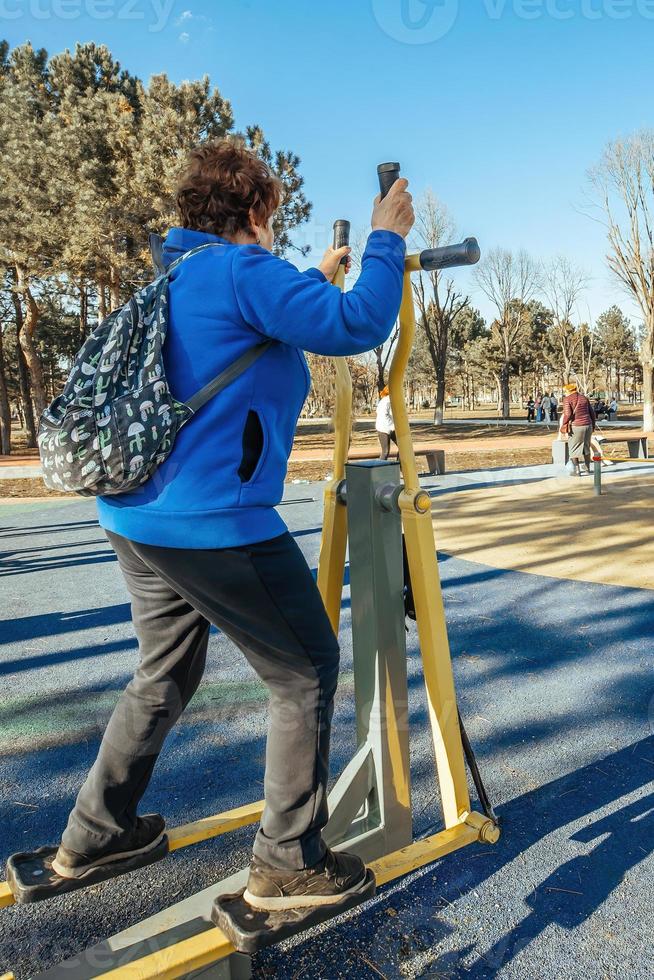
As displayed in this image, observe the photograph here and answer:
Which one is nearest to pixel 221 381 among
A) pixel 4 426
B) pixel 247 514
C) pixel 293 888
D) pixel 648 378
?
pixel 247 514

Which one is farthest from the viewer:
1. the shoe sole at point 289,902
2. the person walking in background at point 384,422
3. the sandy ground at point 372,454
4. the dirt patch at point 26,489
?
the sandy ground at point 372,454

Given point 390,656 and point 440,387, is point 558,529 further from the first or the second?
point 440,387

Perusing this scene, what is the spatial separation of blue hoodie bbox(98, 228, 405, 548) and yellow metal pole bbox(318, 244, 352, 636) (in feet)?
1.72

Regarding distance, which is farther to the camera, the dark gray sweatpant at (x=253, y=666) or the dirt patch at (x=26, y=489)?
the dirt patch at (x=26, y=489)

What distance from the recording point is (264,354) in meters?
1.37

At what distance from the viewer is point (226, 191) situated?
149 centimetres

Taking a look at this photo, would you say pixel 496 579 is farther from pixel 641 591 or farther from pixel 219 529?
pixel 219 529

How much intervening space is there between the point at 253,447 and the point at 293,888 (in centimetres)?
87

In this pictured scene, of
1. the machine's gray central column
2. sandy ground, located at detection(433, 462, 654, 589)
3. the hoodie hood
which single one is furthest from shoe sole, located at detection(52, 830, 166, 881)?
sandy ground, located at detection(433, 462, 654, 589)

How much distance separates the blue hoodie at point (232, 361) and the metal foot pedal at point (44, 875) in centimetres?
83

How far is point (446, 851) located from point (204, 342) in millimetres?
1309

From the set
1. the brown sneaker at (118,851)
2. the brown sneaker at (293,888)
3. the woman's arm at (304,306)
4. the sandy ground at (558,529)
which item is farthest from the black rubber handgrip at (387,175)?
the sandy ground at (558,529)

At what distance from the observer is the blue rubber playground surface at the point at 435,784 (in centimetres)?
158

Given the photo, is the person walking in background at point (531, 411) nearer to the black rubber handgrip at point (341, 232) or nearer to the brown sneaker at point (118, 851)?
the black rubber handgrip at point (341, 232)
